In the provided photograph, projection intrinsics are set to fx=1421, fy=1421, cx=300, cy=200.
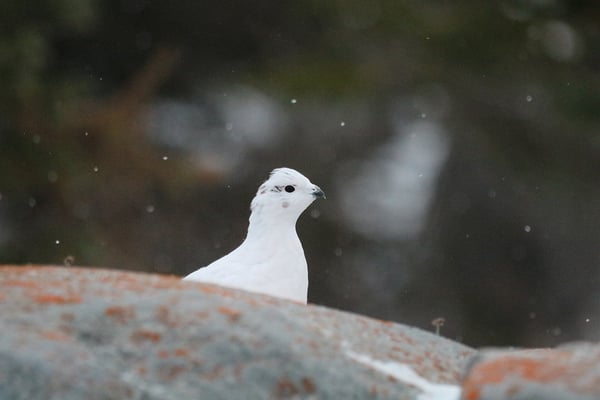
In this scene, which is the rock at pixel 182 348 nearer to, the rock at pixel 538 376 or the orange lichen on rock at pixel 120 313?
the orange lichen on rock at pixel 120 313

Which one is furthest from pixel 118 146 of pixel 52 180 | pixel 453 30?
pixel 453 30

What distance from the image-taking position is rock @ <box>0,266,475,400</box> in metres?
4.33

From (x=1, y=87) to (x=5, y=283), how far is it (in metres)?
7.31

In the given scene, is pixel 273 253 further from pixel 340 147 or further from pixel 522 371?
pixel 340 147

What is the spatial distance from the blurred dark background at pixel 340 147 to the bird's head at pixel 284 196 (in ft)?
16.1

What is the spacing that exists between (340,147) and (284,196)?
9.69m

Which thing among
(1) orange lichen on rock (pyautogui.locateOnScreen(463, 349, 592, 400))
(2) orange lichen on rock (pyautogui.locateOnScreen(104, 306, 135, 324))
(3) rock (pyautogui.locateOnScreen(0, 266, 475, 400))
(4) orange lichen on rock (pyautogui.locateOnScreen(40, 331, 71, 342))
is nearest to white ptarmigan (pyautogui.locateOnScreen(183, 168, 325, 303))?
(3) rock (pyautogui.locateOnScreen(0, 266, 475, 400))

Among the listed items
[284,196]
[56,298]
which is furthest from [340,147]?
[56,298]

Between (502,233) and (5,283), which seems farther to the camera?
(502,233)

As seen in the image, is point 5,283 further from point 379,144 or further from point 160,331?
point 379,144

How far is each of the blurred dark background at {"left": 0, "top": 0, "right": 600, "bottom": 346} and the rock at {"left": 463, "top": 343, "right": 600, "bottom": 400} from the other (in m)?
7.57

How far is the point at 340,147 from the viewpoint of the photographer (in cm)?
1670

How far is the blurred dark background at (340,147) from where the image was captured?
41.6 ft

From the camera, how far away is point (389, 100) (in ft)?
53.4
